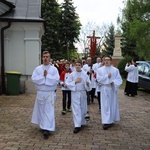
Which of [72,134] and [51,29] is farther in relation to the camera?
[51,29]

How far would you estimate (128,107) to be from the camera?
475 inches

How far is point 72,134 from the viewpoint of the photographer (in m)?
7.50

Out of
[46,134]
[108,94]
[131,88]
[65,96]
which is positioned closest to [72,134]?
[46,134]

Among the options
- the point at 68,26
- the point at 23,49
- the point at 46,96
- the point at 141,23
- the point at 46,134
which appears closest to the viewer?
the point at 46,134

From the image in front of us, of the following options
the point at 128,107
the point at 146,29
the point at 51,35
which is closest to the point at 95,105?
the point at 128,107

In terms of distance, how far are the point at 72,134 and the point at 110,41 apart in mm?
44414

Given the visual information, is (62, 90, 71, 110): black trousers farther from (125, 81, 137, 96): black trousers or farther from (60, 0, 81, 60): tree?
(60, 0, 81, 60): tree

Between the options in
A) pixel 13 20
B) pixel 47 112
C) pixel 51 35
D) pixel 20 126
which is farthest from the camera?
pixel 51 35

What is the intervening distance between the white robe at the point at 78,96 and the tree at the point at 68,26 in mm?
34486

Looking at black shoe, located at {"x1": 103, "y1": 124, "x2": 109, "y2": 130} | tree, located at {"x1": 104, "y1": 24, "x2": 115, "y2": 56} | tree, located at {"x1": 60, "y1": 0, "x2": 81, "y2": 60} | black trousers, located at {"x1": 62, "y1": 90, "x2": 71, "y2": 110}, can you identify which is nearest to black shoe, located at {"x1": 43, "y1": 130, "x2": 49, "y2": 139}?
black shoe, located at {"x1": 103, "y1": 124, "x2": 109, "y2": 130}

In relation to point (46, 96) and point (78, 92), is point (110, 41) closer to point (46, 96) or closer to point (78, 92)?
point (78, 92)

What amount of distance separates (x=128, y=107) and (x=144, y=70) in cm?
648

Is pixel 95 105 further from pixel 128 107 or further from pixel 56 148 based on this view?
pixel 56 148

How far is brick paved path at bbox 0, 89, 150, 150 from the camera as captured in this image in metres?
6.51
